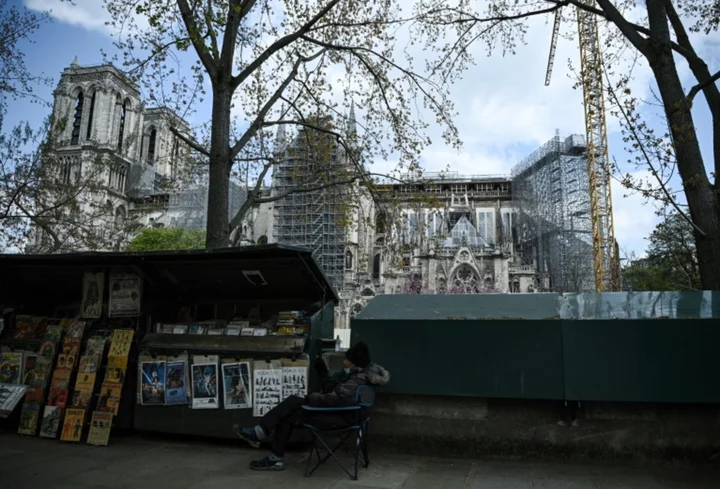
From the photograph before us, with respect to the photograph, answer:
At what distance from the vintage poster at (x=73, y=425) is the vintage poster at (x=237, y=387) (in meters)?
1.89

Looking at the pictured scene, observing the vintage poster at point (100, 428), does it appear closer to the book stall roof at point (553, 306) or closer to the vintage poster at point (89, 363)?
the vintage poster at point (89, 363)

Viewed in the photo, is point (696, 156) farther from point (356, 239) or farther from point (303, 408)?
point (356, 239)

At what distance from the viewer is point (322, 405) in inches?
199

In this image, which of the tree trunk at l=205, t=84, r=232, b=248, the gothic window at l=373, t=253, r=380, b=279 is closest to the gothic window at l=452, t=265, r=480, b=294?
the gothic window at l=373, t=253, r=380, b=279

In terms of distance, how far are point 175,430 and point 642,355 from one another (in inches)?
212

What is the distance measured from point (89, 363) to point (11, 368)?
1.33 m

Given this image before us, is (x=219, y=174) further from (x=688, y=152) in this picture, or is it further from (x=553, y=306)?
(x=688, y=152)

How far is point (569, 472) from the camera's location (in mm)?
5035

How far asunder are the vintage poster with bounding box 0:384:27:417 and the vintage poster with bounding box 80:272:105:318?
119cm

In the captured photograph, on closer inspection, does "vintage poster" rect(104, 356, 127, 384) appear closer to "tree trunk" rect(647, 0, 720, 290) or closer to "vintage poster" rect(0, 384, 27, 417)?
"vintage poster" rect(0, 384, 27, 417)

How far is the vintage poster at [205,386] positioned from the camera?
250 inches

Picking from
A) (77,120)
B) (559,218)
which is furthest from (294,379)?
(77,120)

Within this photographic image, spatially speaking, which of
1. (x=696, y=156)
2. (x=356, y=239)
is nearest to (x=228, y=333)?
(x=696, y=156)

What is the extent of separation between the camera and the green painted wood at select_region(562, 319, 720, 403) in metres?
5.06
